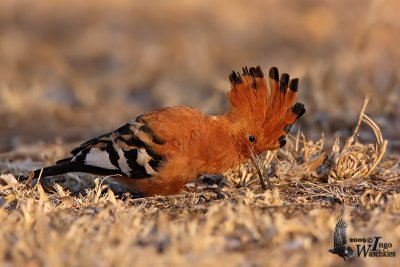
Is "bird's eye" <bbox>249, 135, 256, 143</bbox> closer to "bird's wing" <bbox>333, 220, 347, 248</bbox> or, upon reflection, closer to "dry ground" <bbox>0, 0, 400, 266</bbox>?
"dry ground" <bbox>0, 0, 400, 266</bbox>

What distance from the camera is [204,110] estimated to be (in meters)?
9.61

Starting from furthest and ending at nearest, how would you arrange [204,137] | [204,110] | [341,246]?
[204,110] < [204,137] < [341,246]

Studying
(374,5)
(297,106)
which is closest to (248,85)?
(297,106)

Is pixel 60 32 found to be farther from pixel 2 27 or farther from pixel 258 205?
pixel 258 205

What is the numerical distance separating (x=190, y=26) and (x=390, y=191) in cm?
965

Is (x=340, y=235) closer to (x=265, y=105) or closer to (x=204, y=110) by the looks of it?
(x=265, y=105)

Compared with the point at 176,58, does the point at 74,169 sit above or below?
below

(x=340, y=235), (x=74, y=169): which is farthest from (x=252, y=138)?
(x=340, y=235)

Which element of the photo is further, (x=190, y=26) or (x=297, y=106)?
(x=190, y=26)

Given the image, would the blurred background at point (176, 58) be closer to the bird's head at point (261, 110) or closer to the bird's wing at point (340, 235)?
the bird's head at point (261, 110)

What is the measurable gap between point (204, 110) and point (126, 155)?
4.00 m

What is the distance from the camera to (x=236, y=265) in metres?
3.45

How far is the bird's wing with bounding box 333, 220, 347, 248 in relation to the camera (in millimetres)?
3748

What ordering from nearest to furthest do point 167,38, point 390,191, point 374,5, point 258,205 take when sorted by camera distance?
point 258,205, point 390,191, point 374,5, point 167,38
